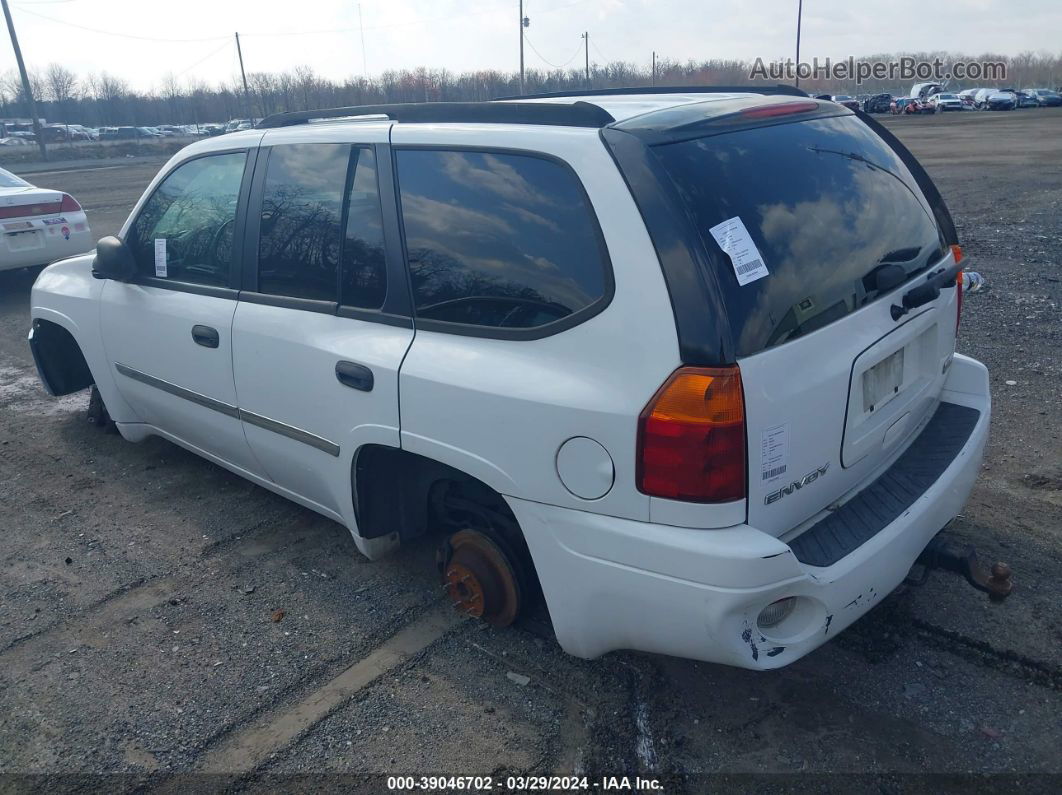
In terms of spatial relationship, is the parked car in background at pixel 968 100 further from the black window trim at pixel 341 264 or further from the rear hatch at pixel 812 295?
the black window trim at pixel 341 264

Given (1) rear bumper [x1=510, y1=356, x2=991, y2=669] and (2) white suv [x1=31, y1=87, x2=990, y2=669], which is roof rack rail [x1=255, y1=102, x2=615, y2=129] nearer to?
(2) white suv [x1=31, y1=87, x2=990, y2=669]

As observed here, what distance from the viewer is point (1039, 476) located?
13.6 feet

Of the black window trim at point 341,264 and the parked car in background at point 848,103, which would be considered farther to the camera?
the parked car in background at point 848,103

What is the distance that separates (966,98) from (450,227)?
64.5 meters

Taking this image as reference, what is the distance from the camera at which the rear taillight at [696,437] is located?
2205 millimetres

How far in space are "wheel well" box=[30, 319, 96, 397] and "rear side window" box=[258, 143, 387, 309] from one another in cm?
240

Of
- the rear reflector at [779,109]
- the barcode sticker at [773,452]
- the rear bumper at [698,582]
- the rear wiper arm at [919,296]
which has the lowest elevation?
the rear bumper at [698,582]

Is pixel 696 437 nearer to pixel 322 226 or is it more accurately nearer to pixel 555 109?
pixel 555 109

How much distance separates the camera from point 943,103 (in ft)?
176

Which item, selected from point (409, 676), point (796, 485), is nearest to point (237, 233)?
point (409, 676)

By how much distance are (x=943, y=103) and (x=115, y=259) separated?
197 feet

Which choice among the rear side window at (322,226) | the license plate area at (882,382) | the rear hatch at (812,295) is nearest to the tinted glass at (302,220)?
the rear side window at (322,226)

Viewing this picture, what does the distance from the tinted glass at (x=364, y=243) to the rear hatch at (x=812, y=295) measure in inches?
44.5

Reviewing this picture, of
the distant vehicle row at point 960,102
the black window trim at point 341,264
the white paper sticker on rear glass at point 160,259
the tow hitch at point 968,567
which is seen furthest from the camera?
the distant vehicle row at point 960,102
